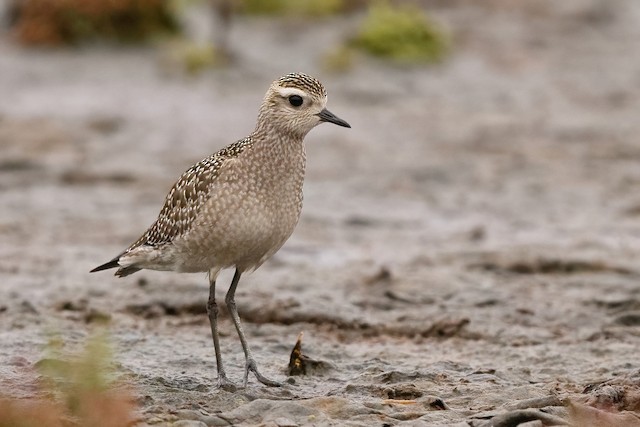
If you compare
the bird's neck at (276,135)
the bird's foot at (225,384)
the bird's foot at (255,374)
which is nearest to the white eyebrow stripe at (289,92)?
the bird's neck at (276,135)

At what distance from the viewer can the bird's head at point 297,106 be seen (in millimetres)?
9430

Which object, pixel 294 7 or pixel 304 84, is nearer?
pixel 304 84

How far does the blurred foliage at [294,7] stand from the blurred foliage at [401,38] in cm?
114

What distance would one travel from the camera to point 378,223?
15.4 meters

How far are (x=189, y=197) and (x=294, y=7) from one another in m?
14.5

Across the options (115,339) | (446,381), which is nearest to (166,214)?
(115,339)

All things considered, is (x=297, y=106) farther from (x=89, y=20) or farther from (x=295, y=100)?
(x=89, y=20)

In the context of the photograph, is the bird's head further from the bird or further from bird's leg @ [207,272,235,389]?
bird's leg @ [207,272,235,389]

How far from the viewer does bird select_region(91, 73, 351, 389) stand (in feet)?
29.8

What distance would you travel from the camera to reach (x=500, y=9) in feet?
80.3

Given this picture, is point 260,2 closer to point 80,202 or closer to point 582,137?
point 582,137

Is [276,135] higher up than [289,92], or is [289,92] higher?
[289,92]

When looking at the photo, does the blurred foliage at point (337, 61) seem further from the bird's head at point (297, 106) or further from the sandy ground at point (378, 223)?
the bird's head at point (297, 106)

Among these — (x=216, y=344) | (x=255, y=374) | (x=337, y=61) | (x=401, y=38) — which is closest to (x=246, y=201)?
(x=216, y=344)
